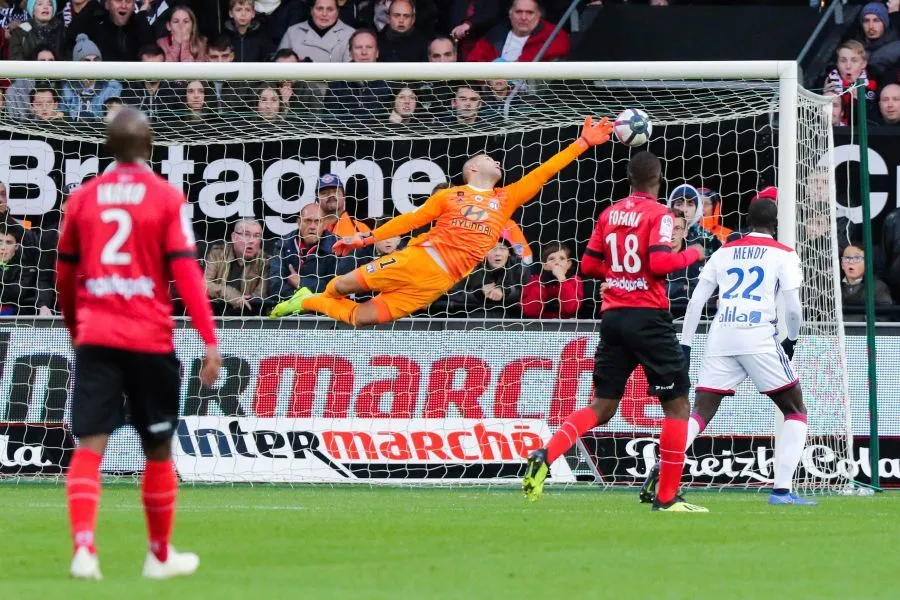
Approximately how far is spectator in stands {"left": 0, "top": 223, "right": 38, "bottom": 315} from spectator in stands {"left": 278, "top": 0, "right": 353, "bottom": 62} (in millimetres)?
4059

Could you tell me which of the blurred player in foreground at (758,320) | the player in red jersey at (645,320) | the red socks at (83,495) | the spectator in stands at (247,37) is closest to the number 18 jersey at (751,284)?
the blurred player in foreground at (758,320)

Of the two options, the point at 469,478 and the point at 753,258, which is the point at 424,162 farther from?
the point at 753,258

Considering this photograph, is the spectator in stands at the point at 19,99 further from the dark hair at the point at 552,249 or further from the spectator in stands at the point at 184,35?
the dark hair at the point at 552,249

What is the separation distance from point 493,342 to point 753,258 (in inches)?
119

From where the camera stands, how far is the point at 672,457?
959 centimetres

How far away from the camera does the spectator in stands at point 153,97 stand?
542 inches

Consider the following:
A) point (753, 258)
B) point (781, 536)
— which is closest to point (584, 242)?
point (753, 258)

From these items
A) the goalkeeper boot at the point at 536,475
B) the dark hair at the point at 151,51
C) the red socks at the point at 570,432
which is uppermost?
the dark hair at the point at 151,51

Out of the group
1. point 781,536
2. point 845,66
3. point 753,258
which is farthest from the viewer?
point 845,66

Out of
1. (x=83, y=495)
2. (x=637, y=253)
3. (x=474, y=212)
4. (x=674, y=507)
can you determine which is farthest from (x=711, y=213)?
(x=83, y=495)

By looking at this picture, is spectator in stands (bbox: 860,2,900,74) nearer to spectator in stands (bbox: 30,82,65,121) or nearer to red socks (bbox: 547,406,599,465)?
red socks (bbox: 547,406,599,465)

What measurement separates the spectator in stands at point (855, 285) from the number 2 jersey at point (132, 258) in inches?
324

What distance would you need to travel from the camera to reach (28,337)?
41.2ft

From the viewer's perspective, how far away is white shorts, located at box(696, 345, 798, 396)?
1007cm
